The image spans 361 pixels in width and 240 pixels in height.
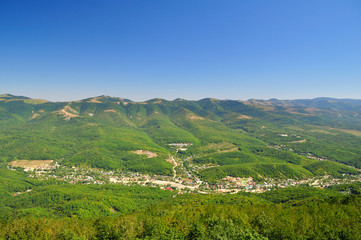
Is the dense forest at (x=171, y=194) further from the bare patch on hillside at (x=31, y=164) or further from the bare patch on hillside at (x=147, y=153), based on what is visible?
the bare patch on hillside at (x=31, y=164)

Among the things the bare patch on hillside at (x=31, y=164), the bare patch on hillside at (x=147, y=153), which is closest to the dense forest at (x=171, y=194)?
the bare patch on hillside at (x=147, y=153)

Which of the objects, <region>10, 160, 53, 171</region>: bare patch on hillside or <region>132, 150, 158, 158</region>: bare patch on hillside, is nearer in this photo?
<region>10, 160, 53, 171</region>: bare patch on hillside

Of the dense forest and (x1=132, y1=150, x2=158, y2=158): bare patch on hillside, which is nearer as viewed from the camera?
the dense forest

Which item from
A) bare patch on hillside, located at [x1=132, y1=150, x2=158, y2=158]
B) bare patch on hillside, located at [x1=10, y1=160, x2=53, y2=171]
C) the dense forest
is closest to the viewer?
the dense forest

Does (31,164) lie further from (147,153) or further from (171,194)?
(171,194)

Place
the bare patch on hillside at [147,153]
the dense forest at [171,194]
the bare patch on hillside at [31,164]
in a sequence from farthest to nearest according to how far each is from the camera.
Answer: the bare patch on hillside at [147,153] < the bare patch on hillside at [31,164] < the dense forest at [171,194]

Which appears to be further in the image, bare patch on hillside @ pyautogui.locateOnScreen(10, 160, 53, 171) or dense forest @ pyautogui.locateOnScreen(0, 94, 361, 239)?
bare patch on hillside @ pyautogui.locateOnScreen(10, 160, 53, 171)

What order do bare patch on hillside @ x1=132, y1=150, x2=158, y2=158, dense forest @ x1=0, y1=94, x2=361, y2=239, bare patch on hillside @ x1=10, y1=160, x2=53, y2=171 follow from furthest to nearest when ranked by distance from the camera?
bare patch on hillside @ x1=132, y1=150, x2=158, y2=158 < bare patch on hillside @ x1=10, y1=160, x2=53, y2=171 < dense forest @ x1=0, y1=94, x2=361, y2=239

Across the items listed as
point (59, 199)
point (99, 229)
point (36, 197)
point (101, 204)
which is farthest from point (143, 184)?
point (99, 229)

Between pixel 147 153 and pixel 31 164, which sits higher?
pixel 147 153

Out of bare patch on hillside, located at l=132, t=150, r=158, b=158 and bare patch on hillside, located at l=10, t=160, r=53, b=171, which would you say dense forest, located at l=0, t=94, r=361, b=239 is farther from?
bare patch on hillside, located at l=10, t=160, r=53, b=171

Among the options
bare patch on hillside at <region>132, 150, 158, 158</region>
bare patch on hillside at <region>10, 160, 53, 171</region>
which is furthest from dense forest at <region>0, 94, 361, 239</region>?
bare patch on hillside at <region>10, 160, 53, 171</region>

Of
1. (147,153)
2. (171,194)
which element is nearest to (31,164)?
(147,153)
